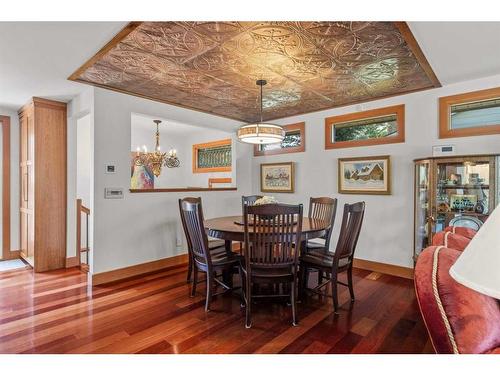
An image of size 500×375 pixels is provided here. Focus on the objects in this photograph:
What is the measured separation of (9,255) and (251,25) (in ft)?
15.7

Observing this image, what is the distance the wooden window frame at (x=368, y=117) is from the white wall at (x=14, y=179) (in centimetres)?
473

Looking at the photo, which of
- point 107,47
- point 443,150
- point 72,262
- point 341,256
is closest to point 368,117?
point 443,150

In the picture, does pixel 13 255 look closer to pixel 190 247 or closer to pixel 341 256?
pixel 190 247

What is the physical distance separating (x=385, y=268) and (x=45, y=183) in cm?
464

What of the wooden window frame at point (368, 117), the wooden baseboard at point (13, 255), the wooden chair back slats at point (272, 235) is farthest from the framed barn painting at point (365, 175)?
the wooden baseboard at point (13, 255)

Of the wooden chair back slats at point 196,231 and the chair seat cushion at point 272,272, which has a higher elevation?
the wooden chair back slats at point 196,231

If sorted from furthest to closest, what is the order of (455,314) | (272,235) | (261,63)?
(261,63), (272,235), (455,314)

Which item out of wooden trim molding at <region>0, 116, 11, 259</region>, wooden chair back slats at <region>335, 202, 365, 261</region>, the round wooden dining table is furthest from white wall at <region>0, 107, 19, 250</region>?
wooden chair back slats at <region>335, 202, 365, 261</region>

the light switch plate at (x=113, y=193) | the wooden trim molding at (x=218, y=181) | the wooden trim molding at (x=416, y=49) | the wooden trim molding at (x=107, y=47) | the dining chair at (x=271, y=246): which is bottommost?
the dining chair at (x=271, y=246)

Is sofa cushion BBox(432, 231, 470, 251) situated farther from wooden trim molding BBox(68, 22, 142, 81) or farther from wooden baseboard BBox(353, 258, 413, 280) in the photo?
wooden trim molding BBox(68, 22, 142, 81)

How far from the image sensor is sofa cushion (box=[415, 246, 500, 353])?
37.5 inches

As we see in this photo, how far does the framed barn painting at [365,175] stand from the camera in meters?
3.70

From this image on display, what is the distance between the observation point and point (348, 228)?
99.9 inches

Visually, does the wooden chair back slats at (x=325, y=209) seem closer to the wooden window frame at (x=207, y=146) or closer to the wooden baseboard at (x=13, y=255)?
the wooden window frame at (x=207, y=146)
